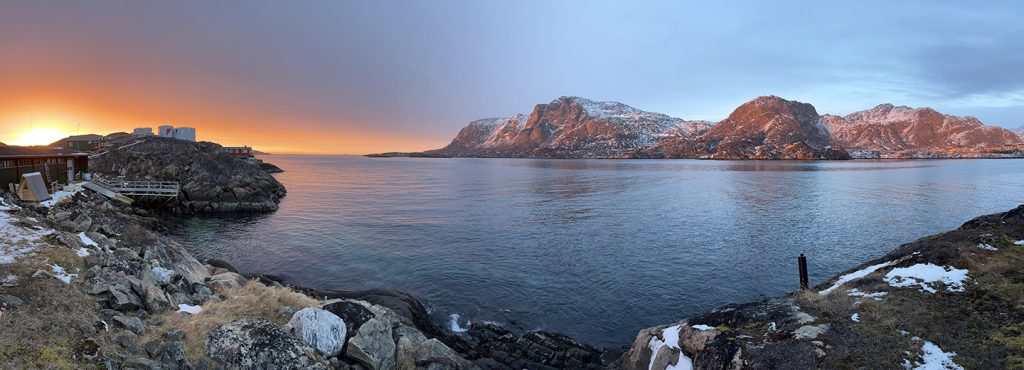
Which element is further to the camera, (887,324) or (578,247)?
(578,247)

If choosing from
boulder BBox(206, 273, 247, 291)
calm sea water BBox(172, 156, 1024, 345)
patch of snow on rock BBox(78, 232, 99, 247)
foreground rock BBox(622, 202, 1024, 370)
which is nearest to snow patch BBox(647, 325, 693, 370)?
foreground rock BBox(622, 202, 1024, 370)

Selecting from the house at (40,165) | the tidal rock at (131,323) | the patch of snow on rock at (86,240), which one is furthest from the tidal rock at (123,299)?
the house at (40,165)

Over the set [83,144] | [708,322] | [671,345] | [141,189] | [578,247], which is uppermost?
[83,144]

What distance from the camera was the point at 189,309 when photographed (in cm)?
1395

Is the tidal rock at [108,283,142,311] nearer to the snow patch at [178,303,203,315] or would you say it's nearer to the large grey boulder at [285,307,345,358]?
the snow patch at [178,303,203,315]

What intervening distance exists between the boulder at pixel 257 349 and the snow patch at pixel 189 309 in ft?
8.01

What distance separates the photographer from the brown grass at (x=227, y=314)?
11.5m

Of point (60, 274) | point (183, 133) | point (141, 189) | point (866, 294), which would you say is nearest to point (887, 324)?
point (866, 294)

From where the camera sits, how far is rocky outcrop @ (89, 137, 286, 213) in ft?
195

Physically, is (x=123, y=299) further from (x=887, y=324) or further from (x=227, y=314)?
(x=887, y=324)

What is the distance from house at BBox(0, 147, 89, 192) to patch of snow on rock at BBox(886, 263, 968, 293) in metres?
53.2

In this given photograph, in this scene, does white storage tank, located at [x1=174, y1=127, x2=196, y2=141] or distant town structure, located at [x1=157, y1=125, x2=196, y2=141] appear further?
white storage tank, located at [x1=174, y1=127, x2=196, y2=141]

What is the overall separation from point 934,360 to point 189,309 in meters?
20.5

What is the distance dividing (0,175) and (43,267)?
36.6 metres
